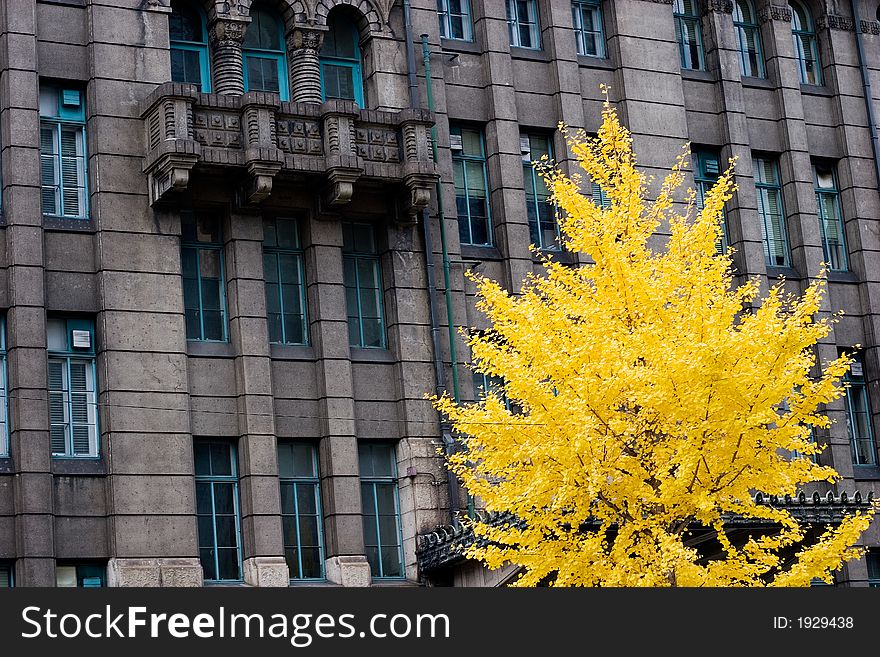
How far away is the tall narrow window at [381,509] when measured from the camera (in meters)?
30.1

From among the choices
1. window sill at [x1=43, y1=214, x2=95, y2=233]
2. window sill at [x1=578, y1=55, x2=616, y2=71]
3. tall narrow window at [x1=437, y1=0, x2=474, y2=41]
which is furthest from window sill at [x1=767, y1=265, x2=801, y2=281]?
window sill at [x1=43, y1=214, x2=95, y2=233]

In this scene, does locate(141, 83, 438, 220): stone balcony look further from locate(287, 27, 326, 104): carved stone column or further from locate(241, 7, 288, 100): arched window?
locate(241, 7, 288, 100): arched window

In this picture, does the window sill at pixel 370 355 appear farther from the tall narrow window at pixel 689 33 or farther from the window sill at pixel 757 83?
the window sill at pixel 757 83

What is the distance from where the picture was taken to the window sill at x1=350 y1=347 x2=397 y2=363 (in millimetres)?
30756

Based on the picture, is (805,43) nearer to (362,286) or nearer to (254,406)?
(362,286)

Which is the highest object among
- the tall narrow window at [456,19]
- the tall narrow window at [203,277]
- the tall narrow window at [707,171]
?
the tall narrow window at [456,19]

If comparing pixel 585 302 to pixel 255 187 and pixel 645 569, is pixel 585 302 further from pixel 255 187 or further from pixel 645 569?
pixel 255 187

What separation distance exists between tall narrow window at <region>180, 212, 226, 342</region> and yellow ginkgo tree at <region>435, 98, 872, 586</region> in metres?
7.11

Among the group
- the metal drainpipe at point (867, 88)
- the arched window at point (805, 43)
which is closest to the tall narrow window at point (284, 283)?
the arched window at point (805, 43)

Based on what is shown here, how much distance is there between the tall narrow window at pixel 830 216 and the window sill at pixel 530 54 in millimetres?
7390

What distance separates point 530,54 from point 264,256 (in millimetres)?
7763

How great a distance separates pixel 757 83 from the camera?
36906 mm

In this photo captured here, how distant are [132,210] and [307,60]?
494 cm

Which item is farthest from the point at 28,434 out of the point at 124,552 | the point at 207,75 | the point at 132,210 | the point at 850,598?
the point at 850,598
